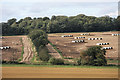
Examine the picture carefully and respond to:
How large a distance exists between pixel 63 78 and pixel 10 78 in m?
6.57

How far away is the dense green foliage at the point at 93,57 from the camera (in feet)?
130

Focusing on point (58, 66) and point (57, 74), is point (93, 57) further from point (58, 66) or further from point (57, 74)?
point (57, 74)

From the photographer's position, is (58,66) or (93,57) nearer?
(58,66)

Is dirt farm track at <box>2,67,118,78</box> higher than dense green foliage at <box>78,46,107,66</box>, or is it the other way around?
dense green foliage at <box>78,46,107,66</box>

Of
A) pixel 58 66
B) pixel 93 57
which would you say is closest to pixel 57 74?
pixel 58 66

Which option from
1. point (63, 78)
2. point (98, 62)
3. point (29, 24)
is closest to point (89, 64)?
point (98, 62)

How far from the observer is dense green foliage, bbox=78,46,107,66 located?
130 feet

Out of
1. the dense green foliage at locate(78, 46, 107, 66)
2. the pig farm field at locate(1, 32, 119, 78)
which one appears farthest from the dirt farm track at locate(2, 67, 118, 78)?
the dense green foliage at locate(78, 46, 107, 66)

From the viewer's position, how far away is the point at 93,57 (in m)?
40.5

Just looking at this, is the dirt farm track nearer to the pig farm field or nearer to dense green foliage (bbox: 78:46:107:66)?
the pig farm field

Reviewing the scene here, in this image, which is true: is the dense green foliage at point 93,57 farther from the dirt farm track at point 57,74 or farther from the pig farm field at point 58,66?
the dirt farm track at point 57,74

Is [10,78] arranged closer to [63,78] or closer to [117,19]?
[63,78]

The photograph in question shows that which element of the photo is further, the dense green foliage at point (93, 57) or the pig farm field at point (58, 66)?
the dense green foliage at point (93, 57)

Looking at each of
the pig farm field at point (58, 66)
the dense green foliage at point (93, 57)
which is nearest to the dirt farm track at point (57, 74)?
the pig farm field at point (58, 66)
